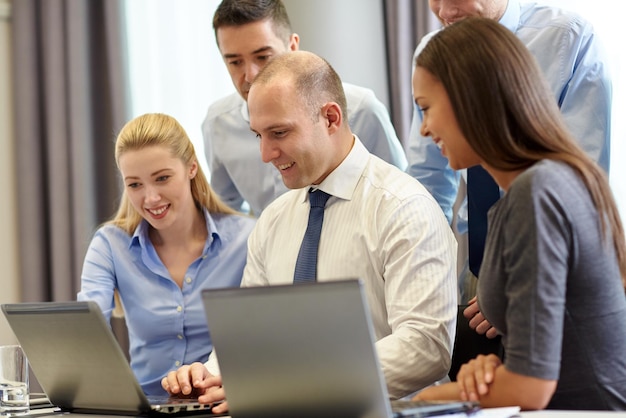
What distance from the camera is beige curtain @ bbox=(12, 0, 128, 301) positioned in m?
4.09

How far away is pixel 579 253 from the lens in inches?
56.0

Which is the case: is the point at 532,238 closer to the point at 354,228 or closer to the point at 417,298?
the point at 417,298

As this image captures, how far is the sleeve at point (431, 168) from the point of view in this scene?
265cm

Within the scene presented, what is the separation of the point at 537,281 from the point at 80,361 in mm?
880

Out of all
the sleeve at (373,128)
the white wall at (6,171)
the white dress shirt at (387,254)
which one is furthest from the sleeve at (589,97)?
the white wall at (6,171)

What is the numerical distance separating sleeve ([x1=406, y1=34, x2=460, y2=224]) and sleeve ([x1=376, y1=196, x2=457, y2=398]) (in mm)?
569

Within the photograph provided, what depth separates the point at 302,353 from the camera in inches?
52.4

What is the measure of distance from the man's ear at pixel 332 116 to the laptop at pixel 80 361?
0.74m

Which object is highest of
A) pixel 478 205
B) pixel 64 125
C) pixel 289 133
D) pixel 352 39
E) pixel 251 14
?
pixel 251 14

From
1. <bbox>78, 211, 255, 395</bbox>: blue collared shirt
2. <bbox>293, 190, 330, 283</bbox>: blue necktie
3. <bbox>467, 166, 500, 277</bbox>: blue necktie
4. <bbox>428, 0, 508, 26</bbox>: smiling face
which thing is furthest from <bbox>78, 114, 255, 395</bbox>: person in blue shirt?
<bbox>428, 0, 508, 26</bbox>: smiling face

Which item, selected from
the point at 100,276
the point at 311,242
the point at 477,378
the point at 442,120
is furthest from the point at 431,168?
the point at 477,378

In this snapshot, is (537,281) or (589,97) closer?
(537,281)

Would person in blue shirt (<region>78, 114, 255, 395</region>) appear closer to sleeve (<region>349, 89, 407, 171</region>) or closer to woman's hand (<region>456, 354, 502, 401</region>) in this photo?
sleeve (<region>349, 89, 407, 171</region>)

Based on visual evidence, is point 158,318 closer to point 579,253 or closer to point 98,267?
point 98,267
